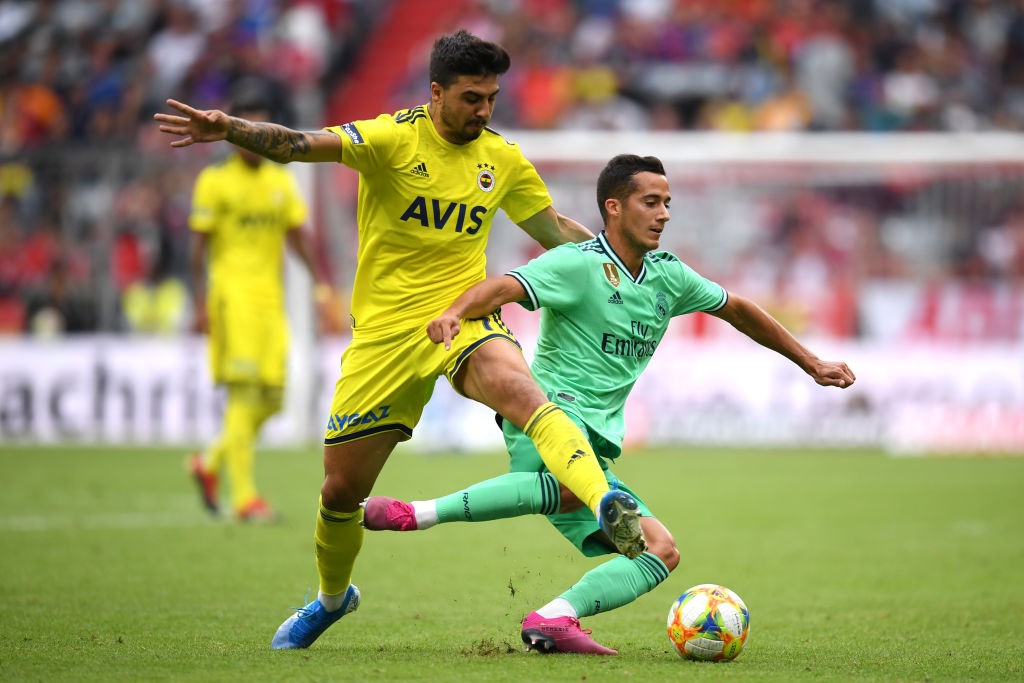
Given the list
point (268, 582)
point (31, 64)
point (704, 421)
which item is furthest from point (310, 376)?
point (268, 582)

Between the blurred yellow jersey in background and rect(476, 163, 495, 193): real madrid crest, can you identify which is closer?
rect(476, 163, 495, 193): real madrid crest

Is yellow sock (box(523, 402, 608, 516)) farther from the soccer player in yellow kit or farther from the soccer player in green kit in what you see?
the soccer player in green kit

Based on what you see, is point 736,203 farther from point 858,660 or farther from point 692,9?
point 858,660

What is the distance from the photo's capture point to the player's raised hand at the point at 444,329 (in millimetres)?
5738

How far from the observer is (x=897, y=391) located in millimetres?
18781

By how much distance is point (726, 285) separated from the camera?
1948cm

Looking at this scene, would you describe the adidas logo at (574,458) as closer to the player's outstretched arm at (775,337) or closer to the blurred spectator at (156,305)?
the player's outstretched arm at (775,337)

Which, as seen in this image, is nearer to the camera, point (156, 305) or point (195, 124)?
point (195, 124)

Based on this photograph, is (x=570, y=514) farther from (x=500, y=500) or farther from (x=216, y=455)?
(x=216, y=455)

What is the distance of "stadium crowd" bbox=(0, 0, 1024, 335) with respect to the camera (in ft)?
63.6

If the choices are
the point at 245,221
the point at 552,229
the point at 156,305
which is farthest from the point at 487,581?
the point at 156,305

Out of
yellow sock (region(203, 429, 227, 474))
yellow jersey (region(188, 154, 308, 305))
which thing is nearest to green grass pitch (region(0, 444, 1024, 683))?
yellow sock (region(203, 429, 227, 474))

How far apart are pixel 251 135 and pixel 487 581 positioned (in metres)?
3.74

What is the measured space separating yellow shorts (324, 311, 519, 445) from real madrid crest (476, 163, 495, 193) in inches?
23.0
